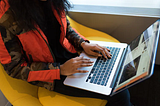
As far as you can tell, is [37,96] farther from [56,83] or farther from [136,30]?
[136,30]

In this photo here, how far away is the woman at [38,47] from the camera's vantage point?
2.66ft

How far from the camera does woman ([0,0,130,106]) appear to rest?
31.9 inches

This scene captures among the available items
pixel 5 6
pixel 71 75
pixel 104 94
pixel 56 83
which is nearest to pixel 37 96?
pixel 56 83

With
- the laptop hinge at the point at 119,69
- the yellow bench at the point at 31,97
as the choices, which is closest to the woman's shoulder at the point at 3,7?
the yellow bench at the point at 31,97

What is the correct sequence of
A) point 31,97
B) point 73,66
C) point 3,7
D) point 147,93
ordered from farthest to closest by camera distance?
1. point 147,93
2. point 31,97
3. point 73,66
4. point 3,7

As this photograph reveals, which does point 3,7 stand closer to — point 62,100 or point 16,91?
point 16,91

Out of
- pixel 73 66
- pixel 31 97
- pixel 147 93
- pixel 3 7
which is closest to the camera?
pixel 3 7

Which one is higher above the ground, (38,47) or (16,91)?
(38,47)

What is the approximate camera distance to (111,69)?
950 mm

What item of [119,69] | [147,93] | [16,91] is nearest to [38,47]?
[16,91]

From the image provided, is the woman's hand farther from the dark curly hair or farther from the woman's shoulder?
the woman's shoulder

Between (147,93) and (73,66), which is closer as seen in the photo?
(73,66)

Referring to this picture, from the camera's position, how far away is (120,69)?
94cm

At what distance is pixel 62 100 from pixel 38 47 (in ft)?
1.17
